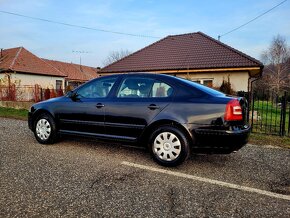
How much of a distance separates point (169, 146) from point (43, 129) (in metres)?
3.01

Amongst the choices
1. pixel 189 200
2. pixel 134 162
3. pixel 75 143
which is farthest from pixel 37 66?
pixel 189 200

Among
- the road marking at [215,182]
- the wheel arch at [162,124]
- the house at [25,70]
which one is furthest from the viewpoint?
the house at [25,70]

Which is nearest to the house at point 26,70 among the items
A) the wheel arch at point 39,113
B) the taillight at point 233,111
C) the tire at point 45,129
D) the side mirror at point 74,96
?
the wheel arch at point 39,113

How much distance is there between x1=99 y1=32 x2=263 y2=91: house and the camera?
15305 mm

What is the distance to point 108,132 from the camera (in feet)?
16.4

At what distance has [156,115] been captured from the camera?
447 cm

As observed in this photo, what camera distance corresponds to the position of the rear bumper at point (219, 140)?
4.04 metres

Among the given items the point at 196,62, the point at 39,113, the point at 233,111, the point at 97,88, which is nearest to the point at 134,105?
the point at 97,88

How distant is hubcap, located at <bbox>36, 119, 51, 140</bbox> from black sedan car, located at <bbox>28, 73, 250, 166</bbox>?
53 mm

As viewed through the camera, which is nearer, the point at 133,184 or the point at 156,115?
the point at 133,184

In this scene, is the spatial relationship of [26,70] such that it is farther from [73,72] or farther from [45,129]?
[45,129]

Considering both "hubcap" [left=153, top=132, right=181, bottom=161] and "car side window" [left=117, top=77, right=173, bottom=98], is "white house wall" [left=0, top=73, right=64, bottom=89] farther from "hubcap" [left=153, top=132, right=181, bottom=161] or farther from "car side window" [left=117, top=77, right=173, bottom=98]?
"hubcap" [left=153, top=132, right=181, bottom=161]

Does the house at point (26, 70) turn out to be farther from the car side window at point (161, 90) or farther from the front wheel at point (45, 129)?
the car side window at point (161, 90)

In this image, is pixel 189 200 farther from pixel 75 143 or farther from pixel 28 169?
pixel 75 143
